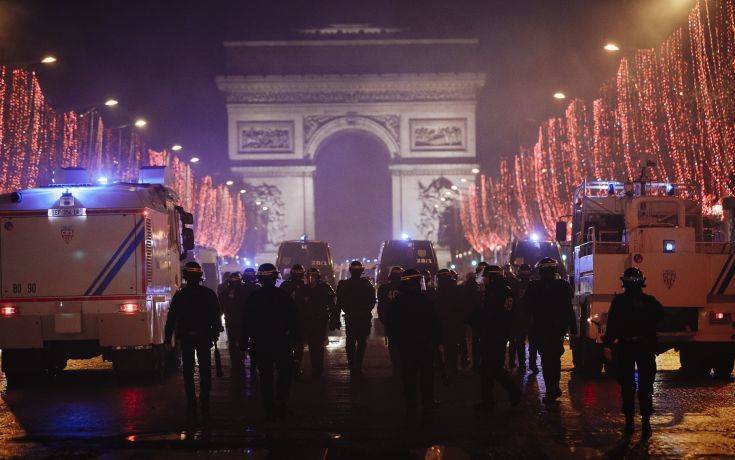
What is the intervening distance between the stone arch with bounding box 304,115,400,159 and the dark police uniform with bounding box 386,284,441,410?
6359cm

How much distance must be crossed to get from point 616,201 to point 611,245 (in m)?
1.96

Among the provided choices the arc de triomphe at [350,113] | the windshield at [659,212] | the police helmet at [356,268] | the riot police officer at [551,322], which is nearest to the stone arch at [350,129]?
the arc de triomphe at [350,113]

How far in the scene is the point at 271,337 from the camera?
1162 centimetres

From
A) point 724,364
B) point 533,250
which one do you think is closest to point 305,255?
point 533,250

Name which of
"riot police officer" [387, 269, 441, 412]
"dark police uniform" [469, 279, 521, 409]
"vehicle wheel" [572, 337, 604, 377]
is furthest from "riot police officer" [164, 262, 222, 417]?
"vehicle wheel" [572, 337, 604, 377]

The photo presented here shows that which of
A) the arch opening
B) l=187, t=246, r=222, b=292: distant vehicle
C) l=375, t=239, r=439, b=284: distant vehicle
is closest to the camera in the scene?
l=375, t=239, r=439, b=284: distant vehicle

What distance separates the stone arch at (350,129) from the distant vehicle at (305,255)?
4208 cm

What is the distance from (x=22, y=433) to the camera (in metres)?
11.0

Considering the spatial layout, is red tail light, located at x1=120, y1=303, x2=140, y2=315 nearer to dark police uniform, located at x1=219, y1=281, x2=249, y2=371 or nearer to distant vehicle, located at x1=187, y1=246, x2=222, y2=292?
dark police uniform, located at x1=219, y1=281, x2=249, y2=371

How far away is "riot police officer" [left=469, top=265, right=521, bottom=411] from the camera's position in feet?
40.6

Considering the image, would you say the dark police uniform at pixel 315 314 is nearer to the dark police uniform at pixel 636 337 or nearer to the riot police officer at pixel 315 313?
the riot police officer at pixel 315 313

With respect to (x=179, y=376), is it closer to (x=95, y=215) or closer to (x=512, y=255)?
(x=95, y=215)

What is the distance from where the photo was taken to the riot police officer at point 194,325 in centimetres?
1223

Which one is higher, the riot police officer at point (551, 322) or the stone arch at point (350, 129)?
the stone arch at point (350, 129)
